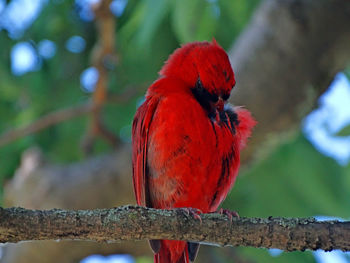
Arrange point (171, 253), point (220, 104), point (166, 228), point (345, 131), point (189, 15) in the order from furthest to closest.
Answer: point (345, 131)
point (189, 15)
point (171, 253)
point (220, 104)
point (166, 228)

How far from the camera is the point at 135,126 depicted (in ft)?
13.9

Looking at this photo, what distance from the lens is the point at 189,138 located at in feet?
12.4

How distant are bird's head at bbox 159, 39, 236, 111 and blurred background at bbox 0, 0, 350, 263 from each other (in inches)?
38.3

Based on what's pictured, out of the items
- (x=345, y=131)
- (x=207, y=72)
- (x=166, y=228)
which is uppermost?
(x=345, y=131)

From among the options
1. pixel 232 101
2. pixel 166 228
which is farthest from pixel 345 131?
pixel 166 228

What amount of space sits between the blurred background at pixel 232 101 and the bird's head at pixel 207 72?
0.97 metres

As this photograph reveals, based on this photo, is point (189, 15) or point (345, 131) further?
point (345, 131)

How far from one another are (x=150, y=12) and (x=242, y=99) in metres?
1.45

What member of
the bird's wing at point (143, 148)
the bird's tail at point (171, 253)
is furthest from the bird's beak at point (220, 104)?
the bird's tail at point (171, 253)

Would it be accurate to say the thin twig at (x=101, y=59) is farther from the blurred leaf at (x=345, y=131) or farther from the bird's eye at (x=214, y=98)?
the blurred leaf at (x=345, y=131)

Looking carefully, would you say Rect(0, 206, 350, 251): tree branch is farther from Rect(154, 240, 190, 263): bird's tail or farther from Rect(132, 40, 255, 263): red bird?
Rect(154, 240, 190, 263): bird's tail

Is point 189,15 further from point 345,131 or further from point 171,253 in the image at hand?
point 171,253

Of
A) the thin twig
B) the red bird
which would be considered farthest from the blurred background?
the red bird

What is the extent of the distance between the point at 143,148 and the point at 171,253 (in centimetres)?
71
